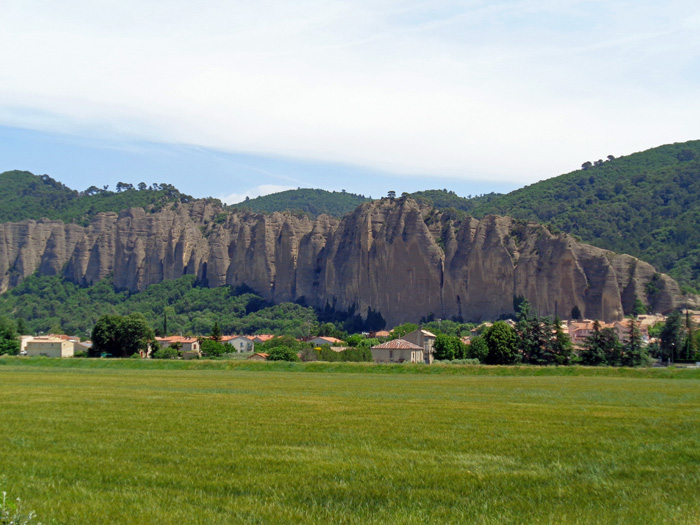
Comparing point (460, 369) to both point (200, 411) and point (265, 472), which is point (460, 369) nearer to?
point (200, 411)

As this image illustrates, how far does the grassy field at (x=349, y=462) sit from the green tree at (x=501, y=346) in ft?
164

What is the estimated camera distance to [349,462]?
1386 cm

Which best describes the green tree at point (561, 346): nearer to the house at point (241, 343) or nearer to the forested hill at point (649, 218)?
the house at point (241, 343)

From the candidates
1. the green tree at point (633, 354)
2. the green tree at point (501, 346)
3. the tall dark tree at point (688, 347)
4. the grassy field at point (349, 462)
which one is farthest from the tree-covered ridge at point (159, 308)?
the grassy field at point (349, 462)

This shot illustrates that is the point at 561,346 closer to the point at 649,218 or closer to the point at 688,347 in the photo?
the point at 688,347

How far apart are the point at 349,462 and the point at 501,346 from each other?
63.7 m

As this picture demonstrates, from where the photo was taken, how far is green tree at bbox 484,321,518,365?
75.4m

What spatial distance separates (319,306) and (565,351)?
87.2 metres

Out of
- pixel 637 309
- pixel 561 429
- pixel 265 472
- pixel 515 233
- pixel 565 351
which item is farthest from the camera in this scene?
pixel 515 233

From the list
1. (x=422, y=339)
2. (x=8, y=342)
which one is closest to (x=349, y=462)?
(x=8, y=342)

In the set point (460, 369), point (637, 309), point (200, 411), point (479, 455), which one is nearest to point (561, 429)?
point (479, 455)

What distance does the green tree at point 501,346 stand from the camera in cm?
7544

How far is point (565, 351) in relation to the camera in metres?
76.0

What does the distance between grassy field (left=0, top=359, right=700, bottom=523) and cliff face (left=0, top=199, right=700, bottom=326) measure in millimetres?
97122
